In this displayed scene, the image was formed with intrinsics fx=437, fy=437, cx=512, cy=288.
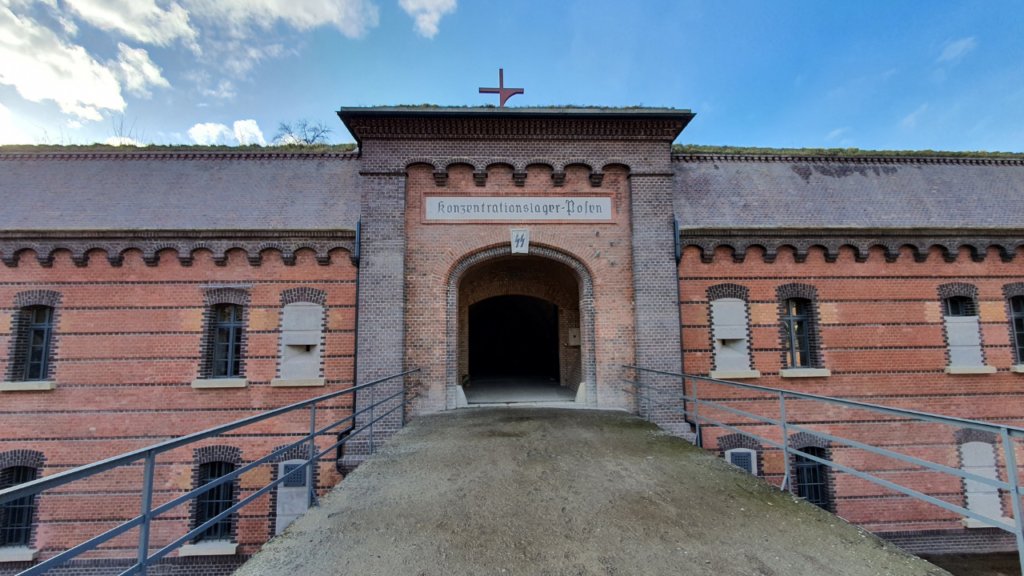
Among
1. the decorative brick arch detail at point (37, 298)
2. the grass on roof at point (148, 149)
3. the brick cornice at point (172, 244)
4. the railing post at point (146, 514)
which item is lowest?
the railing post at point (146, 514)

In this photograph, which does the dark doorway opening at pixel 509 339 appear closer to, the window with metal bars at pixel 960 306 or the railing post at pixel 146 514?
the window with metal bars at pixel 960 306

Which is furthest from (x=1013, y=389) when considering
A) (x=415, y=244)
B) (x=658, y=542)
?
(x=415, y=244)

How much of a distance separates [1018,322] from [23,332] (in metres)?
21.7

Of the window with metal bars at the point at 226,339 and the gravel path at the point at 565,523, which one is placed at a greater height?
the window with metal bars at the point at 226,339

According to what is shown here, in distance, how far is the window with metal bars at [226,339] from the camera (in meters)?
9.30

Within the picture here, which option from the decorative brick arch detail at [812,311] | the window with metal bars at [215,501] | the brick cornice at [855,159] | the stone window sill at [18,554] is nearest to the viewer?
the stone window sill at [18,554]

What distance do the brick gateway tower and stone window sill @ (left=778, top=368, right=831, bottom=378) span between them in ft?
8.58

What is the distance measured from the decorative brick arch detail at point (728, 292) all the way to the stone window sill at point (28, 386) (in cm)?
1374

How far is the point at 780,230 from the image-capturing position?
9.56 meters

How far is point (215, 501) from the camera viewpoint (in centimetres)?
915

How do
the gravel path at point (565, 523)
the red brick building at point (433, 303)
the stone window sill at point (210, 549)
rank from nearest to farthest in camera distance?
the gravel path at point (565, 523)
the stone window sill at point (210, 549)
the red brick building at point (433, 303)

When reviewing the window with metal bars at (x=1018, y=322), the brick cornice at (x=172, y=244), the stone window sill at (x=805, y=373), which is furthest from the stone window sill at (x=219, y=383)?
the window with metal bars at (x=1018, y=322)

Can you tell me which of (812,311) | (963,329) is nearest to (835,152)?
(812,311)

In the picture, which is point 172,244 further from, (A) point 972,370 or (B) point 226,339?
(A) point 972,370
